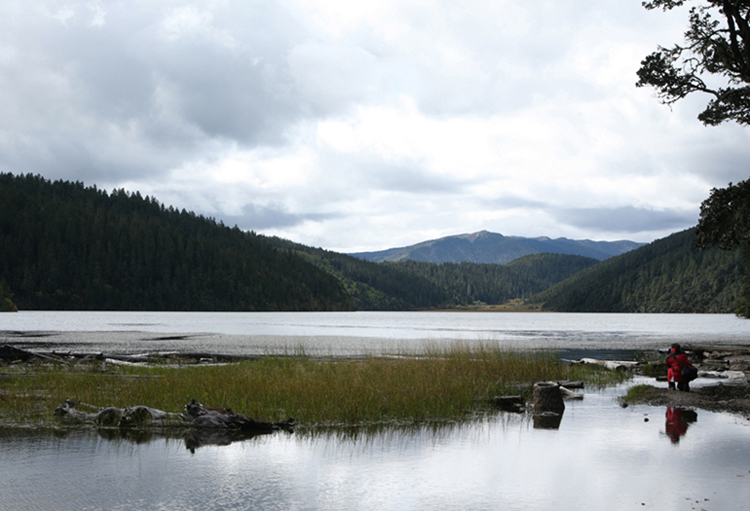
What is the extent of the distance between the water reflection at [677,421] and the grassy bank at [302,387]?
5.42 meters

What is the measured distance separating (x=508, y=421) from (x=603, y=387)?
9689 millimetres

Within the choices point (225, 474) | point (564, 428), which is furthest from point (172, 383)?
point (564, 428)

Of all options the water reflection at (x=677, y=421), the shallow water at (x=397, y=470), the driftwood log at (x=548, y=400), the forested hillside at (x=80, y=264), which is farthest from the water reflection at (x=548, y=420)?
the forested hillside at (x=80, y=264)

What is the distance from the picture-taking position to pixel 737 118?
23.5m

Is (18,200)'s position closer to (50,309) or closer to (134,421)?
(50,309)

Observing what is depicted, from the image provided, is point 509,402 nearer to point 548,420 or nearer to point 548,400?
point 548,400

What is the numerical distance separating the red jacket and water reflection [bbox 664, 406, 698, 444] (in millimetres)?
4006

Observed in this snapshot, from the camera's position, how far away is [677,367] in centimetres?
2172

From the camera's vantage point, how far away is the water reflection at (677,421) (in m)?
13.9

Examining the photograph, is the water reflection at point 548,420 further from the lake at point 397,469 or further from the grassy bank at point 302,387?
the grassy bank at point 302,387

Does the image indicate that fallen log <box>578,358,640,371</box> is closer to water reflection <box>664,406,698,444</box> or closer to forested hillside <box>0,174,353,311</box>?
water reflection <box>664,406,698,444</box>

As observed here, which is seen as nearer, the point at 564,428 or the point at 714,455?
the point at 714,455

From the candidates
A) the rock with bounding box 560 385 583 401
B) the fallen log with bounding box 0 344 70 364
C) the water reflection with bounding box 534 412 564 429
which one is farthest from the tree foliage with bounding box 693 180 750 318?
the fallen log with bounding box 0 344 70 364

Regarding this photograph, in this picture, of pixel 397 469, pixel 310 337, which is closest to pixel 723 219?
pixel 397 469
